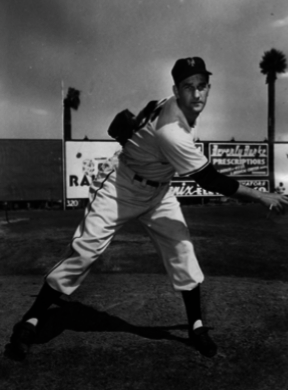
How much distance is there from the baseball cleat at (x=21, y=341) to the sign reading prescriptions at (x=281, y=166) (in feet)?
65.5

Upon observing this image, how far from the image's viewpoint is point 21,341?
2982mm

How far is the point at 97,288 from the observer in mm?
4547

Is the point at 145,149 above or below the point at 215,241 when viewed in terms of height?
above

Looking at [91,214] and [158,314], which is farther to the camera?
[158,314]

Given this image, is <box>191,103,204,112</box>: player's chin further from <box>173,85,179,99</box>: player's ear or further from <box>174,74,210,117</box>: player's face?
<box>173,85,179,99</box>: player's ear

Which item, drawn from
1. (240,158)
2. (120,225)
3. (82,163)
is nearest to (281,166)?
(240,158)

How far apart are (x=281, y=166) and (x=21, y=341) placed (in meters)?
20.5

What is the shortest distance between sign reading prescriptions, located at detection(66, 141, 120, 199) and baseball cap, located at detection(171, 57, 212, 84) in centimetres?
1721

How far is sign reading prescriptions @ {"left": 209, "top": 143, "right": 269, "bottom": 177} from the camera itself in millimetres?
21375

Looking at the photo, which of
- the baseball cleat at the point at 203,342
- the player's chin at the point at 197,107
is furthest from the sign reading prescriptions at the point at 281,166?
Answer: the player's chin at the point at 197,107

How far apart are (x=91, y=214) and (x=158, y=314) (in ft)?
3.48

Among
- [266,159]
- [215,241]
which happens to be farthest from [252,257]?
[266,159]

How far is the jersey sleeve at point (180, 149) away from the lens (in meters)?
2.82

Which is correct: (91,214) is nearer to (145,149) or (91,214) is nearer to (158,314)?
(145,149)
